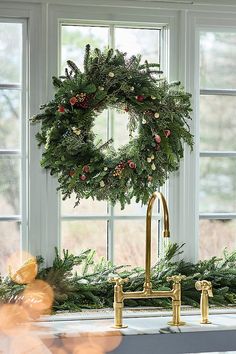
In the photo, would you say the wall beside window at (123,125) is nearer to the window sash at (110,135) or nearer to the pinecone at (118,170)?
the window sash at (110,135)

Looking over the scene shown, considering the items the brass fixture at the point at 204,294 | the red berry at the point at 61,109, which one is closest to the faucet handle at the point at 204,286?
the brass fixture at the point at 204,294

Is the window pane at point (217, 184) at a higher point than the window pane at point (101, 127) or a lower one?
lower

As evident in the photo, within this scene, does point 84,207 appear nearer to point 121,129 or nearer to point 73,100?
point 121,129

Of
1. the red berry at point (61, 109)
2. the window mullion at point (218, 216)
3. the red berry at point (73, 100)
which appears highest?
the red berry at point (73, 100)

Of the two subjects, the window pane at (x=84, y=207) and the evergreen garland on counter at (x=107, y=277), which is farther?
the window pane at (x=84, y=207)

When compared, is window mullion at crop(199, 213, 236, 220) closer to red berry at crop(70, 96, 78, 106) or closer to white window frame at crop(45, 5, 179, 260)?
white window frame at crop(45, 5, 179, 260)

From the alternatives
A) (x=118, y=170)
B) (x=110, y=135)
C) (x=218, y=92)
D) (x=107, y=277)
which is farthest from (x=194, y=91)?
(x=107, y=277)

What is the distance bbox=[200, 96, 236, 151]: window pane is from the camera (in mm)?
4074

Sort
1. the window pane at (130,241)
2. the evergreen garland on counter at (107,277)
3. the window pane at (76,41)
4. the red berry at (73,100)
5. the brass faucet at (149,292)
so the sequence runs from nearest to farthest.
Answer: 1. the brass faucet at (149,292)
2. the red berry at (73,100)
3. the evergreen garland on counter at (107,277)
4. the window pane at (76,41)
5. the window pane at (130,241)

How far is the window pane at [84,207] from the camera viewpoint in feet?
A: 13.0

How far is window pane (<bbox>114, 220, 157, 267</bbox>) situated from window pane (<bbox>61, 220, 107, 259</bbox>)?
0.21ft

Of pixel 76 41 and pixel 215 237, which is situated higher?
pixel 76 41

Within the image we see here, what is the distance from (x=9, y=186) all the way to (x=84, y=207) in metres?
0.37

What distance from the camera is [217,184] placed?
13.5 feet
